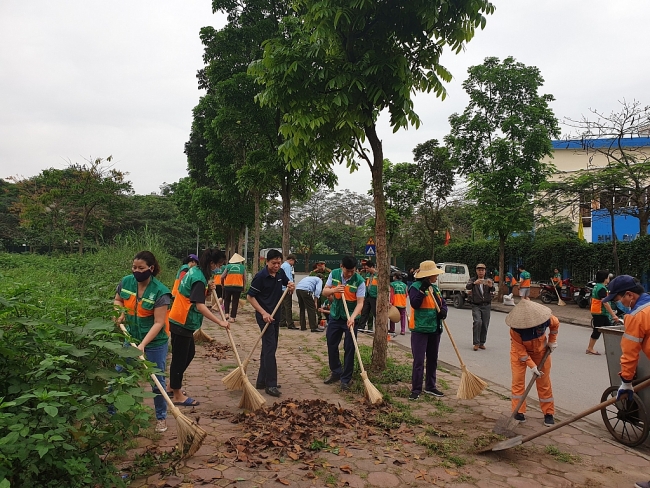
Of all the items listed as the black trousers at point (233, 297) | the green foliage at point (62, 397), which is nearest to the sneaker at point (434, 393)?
the green foliage at point (62, 397)

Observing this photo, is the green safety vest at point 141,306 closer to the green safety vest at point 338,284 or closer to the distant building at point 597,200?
the green safety vest at point 338,284

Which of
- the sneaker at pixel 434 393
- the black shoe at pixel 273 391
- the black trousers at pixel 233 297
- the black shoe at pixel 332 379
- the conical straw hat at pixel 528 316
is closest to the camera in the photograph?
the conical straw hat at pixel 528 316

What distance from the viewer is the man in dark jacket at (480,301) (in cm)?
949

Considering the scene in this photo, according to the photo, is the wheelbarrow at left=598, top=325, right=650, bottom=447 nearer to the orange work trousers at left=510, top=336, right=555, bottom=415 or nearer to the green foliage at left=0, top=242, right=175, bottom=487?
the orange work trousers at left=510, top=336, right=555, bottom=415

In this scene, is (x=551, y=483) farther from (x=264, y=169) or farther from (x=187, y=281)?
(x=264, y=169)

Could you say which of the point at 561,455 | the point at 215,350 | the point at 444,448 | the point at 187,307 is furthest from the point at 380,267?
the point at 215,350

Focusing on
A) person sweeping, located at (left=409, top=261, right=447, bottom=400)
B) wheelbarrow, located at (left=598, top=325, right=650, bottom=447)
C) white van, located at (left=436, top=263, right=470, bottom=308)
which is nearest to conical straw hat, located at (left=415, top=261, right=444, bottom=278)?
person sweeping, located at (left=409, top=261, right=447, bottom=400)

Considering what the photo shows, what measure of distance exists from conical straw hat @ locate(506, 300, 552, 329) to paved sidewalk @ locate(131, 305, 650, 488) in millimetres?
1050

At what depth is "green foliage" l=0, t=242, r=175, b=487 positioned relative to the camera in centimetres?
235

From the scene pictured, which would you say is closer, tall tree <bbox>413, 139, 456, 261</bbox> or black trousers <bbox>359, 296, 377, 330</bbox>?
black trousers <bbox>359, 296, 377, 330</bbox>

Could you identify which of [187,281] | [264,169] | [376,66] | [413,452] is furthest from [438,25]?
[264,169]

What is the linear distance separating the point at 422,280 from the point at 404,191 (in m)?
20.4

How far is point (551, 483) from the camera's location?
11.9ft

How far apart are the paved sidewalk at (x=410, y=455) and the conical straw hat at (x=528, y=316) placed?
1050 mm
